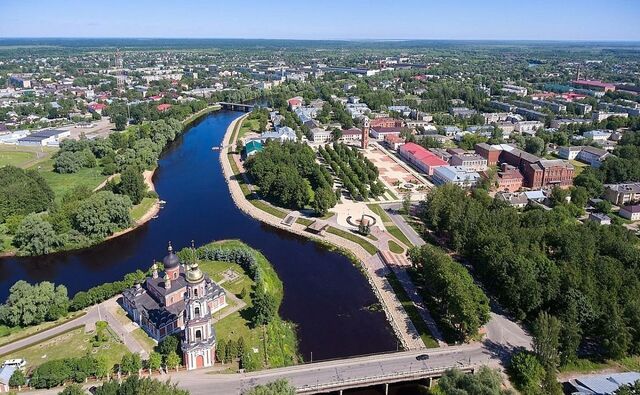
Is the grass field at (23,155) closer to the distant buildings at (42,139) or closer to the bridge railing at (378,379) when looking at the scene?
the distant buildings at (42,139)

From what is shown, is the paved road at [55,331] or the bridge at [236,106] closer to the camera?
the paved road at [55,331]

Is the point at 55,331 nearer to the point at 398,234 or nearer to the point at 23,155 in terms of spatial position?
the point at 398,234

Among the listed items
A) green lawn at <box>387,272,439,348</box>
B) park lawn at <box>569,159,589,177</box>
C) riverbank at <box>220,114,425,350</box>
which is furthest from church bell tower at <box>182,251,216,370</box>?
park lawn at <box>569,159,589,177</box>

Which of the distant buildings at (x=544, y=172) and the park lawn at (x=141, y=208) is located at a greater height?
the distant buildings at (x=544, y=172)

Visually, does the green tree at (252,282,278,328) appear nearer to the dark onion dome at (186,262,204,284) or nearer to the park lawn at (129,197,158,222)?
the dark onion dome at (186,262,204,284)

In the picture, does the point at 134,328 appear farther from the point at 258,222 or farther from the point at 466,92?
the point at 466,92

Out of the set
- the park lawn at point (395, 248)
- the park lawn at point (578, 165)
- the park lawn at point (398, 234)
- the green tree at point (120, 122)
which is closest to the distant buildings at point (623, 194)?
the park lawn at point (578, 165)
